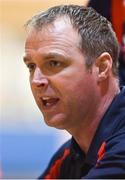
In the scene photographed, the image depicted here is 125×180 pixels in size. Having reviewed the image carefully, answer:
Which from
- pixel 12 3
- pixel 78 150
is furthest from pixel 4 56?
pixel 78 150

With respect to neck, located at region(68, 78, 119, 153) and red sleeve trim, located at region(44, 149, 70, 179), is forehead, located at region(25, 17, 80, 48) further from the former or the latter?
red sleeve trim, located at region(44, 149, 70, 179)

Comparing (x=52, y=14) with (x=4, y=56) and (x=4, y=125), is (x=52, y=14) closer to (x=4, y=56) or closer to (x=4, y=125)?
(x=4, y=125)

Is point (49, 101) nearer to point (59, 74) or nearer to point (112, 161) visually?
point (59, 74)

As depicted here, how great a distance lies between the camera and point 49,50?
124 cm

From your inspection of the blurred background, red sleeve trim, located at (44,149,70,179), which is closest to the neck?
red sleeve trim, located at (44,149,70,179)

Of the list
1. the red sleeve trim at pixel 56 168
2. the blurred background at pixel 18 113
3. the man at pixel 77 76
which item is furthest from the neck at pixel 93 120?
the blurred background at pixel 18 113

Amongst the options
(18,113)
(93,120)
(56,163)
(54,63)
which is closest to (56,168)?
(56,163)

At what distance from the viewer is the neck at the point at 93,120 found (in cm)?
128

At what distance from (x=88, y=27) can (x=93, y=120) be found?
215 millimetres

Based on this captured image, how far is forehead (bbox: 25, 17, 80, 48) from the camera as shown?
4.10 feet

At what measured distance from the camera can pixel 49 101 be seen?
123 centimetres

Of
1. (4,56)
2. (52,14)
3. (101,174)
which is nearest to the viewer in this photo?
(101,174)

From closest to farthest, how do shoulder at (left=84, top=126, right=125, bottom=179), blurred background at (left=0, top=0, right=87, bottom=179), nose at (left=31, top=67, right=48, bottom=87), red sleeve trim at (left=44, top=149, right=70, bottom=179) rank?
shoulder at (left=84, top=126, right=125, bottom=179) → nose at (left=31, top=67, right=48, bottom=87) → red sleeve trim at (left=44, top=149, right=70, bottom=179) → blurred background at (left=0, top=0, right=87, bottom=179)

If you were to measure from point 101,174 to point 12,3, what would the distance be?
2.72 meters
